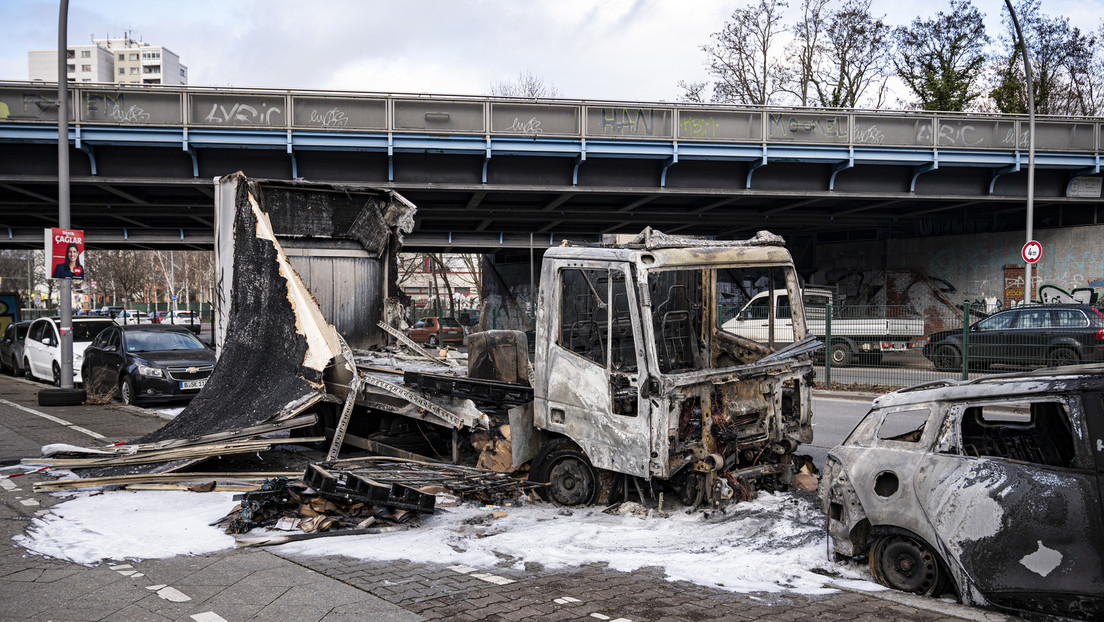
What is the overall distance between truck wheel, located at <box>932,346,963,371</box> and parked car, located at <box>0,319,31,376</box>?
857 inches

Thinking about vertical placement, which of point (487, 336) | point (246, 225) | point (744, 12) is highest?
point (744, 12)

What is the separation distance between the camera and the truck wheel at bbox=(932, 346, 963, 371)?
Answer: 15562mm

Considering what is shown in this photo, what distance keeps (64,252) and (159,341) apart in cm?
265

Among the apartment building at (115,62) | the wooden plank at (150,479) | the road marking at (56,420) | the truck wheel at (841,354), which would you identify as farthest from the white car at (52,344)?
the apartment building at (115,62)

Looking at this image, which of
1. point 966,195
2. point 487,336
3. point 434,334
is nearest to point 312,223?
point 487,336

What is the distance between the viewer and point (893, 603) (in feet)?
15.2

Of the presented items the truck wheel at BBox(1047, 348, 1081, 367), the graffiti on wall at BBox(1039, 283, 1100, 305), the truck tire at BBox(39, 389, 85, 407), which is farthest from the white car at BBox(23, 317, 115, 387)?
the graffiti on wall at BBox(1039, 283, 1100, 305)

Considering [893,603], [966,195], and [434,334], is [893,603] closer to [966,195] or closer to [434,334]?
[966,195]

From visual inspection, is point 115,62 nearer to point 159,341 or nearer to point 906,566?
point 159,341

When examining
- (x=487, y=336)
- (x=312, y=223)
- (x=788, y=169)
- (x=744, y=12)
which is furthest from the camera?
(x=744, y=12)

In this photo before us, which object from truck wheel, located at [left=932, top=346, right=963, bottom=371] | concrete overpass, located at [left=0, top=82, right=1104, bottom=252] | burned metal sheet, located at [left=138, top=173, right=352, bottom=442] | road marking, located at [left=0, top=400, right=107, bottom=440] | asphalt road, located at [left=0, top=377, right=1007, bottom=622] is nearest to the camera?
A: asphalt road, located at [left=0, top=377, right=1007, bottom=622]

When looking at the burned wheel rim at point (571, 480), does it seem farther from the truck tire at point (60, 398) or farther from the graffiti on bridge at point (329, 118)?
the graffiti on bridge at point (329, 118)

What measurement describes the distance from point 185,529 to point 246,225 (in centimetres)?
462

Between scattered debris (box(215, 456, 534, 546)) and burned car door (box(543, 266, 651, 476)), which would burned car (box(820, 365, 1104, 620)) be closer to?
burned car door (box(543, 266, 651, 476))
